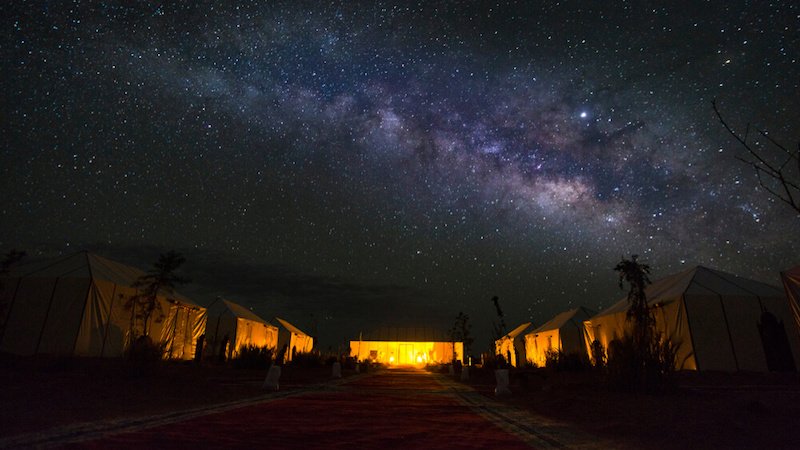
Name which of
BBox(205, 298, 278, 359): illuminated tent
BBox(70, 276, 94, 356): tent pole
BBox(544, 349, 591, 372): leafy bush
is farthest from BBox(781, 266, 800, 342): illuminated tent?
BBox(205, 298, 278, 359): illuminated tent

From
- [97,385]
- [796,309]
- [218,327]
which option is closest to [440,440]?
[796,309]

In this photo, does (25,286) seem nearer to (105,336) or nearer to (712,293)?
(105,336)

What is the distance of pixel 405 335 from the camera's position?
6569 cm

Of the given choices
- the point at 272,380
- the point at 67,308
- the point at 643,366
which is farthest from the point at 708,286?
the point at 67,308

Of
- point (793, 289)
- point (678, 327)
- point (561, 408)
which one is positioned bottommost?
point (561, 408)

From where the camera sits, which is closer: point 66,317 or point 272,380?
point 272,380

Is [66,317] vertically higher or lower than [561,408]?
higher

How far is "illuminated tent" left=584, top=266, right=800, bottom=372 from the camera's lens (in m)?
15.7

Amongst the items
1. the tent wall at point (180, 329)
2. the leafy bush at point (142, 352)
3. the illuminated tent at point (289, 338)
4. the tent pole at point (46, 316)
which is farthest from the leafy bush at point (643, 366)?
the illuminated tent at point (289, 338)

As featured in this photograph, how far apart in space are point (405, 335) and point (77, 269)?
52.8 meters

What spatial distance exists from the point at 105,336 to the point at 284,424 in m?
15.2

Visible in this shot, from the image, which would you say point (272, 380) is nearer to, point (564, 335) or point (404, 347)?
point (564, 335)

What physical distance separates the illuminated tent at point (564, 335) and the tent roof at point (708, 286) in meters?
9.14

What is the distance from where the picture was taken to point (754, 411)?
246 inches
